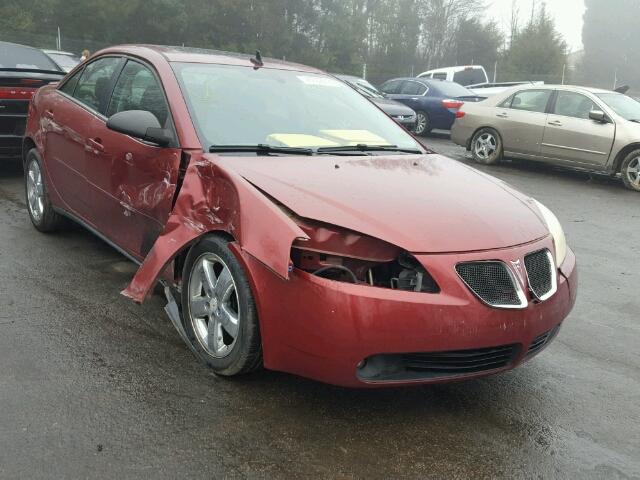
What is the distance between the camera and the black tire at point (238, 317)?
9.52ft

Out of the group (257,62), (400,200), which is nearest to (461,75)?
(257,62)

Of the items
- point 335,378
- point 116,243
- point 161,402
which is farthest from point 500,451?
point 116,243

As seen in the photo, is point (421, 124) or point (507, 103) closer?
point (507, 103)

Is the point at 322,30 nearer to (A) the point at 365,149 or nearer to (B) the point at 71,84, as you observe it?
(B) the point at 71,84

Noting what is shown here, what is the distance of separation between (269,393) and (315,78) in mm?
2351

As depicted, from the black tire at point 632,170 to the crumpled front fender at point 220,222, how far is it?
26.7 feet

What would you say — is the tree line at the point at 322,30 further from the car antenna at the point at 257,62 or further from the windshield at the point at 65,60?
the car antenna at the point at 257,62

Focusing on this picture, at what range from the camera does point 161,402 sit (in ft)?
9.73

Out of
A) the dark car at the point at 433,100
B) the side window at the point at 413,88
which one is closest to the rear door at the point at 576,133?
the dark car at the point at 433,100

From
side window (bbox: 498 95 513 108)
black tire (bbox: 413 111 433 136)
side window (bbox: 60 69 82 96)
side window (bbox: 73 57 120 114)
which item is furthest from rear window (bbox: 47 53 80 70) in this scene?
side window (bbox: 73 57 120 114)

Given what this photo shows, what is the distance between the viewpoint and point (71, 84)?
17.0 feet

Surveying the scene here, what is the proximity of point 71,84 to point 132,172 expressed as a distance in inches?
69.9

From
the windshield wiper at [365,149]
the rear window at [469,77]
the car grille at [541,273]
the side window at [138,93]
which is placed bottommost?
the car grille at [541,273]

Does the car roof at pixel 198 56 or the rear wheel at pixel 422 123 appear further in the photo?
the rear wheel at pixel 422 123
